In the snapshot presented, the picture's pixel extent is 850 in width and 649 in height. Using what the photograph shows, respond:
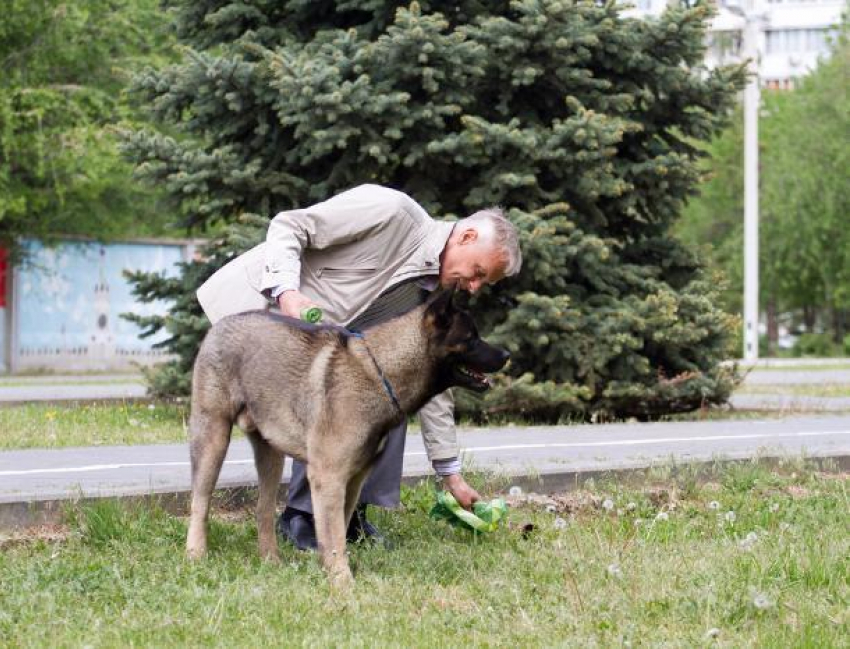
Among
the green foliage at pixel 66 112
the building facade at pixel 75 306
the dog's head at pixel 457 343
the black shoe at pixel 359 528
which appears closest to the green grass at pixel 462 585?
the black shoe at pixel 359 528

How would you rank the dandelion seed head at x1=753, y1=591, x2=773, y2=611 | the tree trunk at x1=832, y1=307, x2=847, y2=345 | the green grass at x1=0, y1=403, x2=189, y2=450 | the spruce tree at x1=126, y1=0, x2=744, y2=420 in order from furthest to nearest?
the tree trunk at x1=832, y1=307, x2=847, y2=345 < the spruce tree at x1=126, y1=0, x2=744, y2=420 < the green grass at x1=0, y1=403, x2=189, y2=450 < the dandelion seed head at x1=753, y1=591, x2=773, y2=611

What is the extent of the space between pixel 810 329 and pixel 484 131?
154 feet

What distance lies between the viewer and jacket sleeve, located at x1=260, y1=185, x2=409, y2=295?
5.66 meters

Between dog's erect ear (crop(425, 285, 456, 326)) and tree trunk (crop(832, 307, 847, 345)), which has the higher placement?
dog's erect ear (crop(425, 285, 456, 326))

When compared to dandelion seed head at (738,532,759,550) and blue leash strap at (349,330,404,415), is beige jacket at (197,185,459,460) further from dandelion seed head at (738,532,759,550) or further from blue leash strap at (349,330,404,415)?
dandelion seed head at (738,532,759,550)

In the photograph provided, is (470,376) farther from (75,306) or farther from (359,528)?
(75,306)

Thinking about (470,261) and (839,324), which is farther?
(839,324)

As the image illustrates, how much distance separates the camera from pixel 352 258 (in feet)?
19.9

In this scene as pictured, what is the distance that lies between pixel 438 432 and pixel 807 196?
1516 inches

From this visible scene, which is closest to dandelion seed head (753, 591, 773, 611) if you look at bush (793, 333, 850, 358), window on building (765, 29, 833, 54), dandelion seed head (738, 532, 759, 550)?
dandelion seed head (738, 532, 759, 550)

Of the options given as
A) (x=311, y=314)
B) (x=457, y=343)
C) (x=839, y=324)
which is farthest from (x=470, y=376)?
(x=839, y=324)

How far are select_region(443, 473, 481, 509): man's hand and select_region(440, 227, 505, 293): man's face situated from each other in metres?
1.04

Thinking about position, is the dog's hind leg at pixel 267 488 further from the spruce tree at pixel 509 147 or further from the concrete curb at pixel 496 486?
the spruce tree at pixel 509 147

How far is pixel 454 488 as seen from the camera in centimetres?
637
